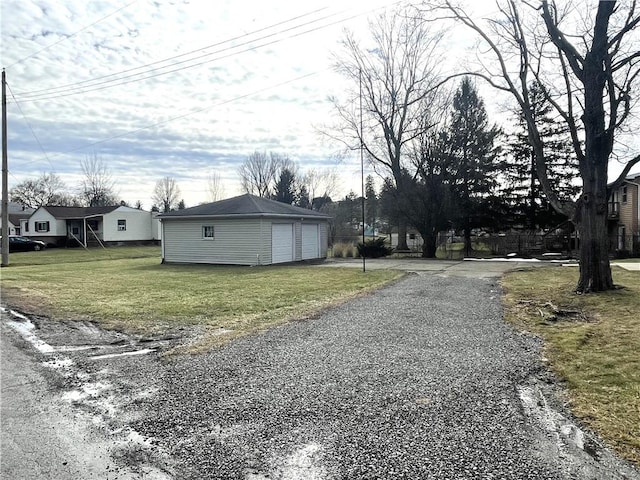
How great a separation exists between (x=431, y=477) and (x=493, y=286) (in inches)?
394

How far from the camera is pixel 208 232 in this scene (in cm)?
2112

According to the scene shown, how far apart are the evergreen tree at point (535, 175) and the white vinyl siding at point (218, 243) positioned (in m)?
18.1

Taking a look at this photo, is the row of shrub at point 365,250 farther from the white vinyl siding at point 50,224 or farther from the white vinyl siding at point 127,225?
the white vinyl siding at point 50,224

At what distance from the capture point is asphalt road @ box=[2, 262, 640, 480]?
283 centimetres

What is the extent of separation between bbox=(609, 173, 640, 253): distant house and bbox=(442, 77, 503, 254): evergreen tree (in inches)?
278

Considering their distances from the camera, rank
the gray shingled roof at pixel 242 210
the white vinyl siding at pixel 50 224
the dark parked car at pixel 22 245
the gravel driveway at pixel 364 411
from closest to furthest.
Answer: the gravel driveway at pixel 364 411
the gray shingled roof at pixel 242 210
the dark parked car at pixel 22 245
the white vinyl siding at pixel 50 224

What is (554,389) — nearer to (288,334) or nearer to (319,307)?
(288,334)

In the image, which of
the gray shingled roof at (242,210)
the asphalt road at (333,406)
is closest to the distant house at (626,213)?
A: the gray shingled roof at (242,210)

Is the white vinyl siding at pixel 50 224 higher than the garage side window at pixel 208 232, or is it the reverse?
the white vinyl siding at pixel 50 224

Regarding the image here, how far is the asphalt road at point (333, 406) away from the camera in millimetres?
2828

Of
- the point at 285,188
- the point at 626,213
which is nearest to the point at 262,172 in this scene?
the point at 285,188

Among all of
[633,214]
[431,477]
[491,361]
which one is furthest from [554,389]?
[633,214]

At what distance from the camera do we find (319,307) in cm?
871

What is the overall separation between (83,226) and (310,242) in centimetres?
2559
